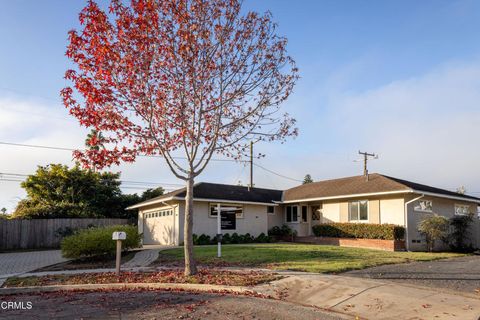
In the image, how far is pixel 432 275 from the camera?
11.5m

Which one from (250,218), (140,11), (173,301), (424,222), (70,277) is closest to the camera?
(173,301)

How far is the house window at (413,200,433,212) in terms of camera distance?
934 inches

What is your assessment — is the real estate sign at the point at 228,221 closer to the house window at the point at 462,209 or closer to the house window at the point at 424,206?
the house window at the point at 424,206

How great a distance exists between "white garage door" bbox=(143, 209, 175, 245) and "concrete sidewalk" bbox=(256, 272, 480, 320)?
17549mm

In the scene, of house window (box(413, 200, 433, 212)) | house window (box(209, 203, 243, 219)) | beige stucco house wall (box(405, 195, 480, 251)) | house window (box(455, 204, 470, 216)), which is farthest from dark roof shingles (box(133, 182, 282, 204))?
house window (box(455, 204, 470, 216))

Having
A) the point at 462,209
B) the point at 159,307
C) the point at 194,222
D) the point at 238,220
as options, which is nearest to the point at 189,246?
the point at 159,307

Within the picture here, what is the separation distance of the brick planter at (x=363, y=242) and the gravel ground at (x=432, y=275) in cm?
792

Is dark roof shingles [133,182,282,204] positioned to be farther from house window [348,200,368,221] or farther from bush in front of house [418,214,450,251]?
bush in front of house [418,214,450,251]

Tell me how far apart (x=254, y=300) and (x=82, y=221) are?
23892mm

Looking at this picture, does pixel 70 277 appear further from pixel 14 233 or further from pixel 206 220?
pixel 14 233

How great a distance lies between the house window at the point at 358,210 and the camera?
83.2 feet

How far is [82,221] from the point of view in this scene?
97.6 ft

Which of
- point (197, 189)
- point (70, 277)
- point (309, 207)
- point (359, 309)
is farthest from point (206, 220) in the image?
point (359, 309)

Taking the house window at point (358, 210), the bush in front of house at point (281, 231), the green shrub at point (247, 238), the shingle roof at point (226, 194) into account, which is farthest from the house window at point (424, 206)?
the green shrub at point (247, 238)
